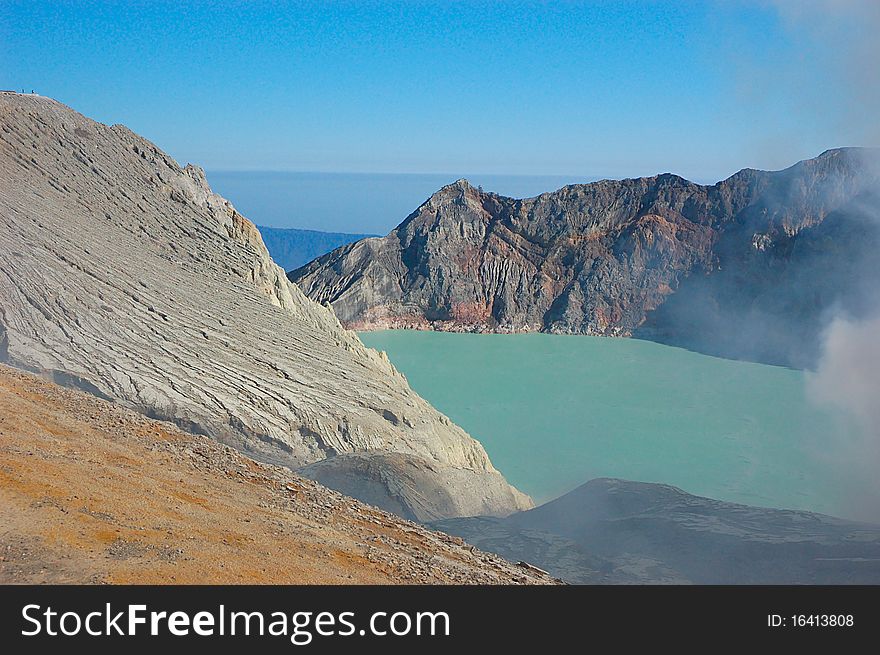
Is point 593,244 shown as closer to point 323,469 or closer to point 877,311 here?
point 877,311

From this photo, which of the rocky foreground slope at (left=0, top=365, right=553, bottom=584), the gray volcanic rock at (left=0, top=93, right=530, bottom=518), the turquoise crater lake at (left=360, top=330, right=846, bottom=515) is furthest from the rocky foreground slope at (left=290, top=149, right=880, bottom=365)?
the rocky foreground slope at (left=0, top=365, right=553, bottom=584)

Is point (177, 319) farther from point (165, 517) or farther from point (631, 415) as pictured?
point (631, 415)

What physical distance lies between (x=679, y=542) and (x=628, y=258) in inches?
1778

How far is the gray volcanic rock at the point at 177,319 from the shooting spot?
535 inches

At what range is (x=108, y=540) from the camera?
7320 millimetres

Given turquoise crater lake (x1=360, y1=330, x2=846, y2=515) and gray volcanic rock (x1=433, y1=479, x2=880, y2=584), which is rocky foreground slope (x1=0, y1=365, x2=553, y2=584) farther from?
turquoise crater lake (x1=360, y1=330, x2=846, y2=515)

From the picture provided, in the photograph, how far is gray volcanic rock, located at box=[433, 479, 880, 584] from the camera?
12773mm

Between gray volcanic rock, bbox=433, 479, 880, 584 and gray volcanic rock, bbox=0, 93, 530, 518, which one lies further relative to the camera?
gray volcanic rock, bbox=0, 93, 530, 518

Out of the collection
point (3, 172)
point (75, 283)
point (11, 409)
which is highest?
point (3, 172)

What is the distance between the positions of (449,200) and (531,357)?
18.0m

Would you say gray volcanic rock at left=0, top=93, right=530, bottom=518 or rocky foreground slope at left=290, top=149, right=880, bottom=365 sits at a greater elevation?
rocky foreground slope at left=290, top=149, right=880, bottom=365

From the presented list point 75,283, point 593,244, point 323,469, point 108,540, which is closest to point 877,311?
point 593,244

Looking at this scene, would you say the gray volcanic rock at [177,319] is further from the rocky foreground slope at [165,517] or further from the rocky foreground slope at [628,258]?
the rocky foreground slope at [628,258]

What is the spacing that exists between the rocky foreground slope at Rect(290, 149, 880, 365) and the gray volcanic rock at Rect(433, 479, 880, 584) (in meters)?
34.7
